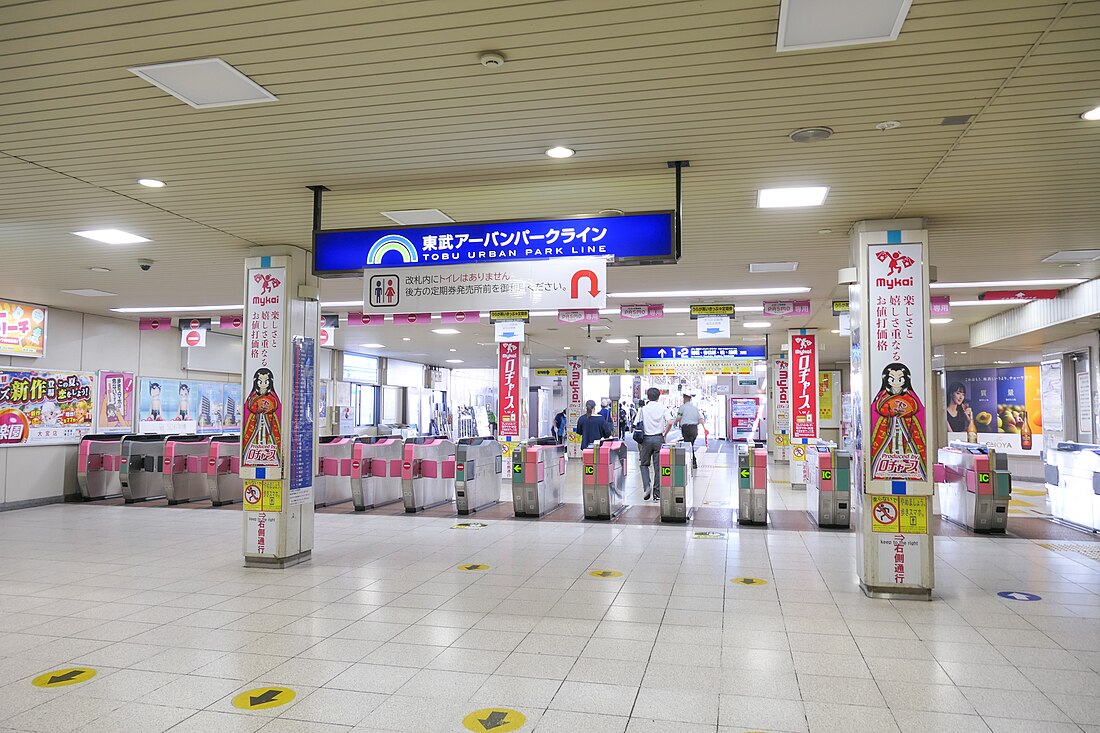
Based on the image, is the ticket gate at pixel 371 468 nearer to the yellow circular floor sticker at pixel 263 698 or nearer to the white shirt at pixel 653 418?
the white shirt at pixel 653 418

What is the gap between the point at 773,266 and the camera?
800cm

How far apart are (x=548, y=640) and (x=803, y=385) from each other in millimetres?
10201

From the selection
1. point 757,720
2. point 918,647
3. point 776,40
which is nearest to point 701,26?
point 776,40

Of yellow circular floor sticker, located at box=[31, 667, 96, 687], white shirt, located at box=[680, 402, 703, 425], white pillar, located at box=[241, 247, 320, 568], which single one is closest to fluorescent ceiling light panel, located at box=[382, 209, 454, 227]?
white pillar, located at box=[241, 247, 320, 568]

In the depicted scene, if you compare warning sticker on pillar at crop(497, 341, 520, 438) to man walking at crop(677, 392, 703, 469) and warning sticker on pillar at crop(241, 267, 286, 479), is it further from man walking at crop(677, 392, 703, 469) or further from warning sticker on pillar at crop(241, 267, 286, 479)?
warning sticker on pillar at crop(241, 267, 286, 479)

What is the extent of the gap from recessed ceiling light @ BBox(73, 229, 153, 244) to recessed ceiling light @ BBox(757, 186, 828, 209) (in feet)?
18.8

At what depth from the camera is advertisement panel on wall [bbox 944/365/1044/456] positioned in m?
14.6

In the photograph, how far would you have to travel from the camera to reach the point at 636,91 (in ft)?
12.2

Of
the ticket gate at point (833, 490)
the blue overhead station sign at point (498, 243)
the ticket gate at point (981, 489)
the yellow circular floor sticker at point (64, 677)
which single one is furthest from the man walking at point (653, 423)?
the yellow circular floor sticker at point (64, 677)

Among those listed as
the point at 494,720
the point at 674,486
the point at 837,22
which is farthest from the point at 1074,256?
the point at 494,720

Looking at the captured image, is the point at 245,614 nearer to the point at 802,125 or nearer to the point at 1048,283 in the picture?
the point at 802,125

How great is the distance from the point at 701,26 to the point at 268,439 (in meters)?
5.38

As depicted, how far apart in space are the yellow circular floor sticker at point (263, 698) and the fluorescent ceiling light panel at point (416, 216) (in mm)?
3690

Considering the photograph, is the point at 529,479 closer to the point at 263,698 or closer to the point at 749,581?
the point at 749,581
